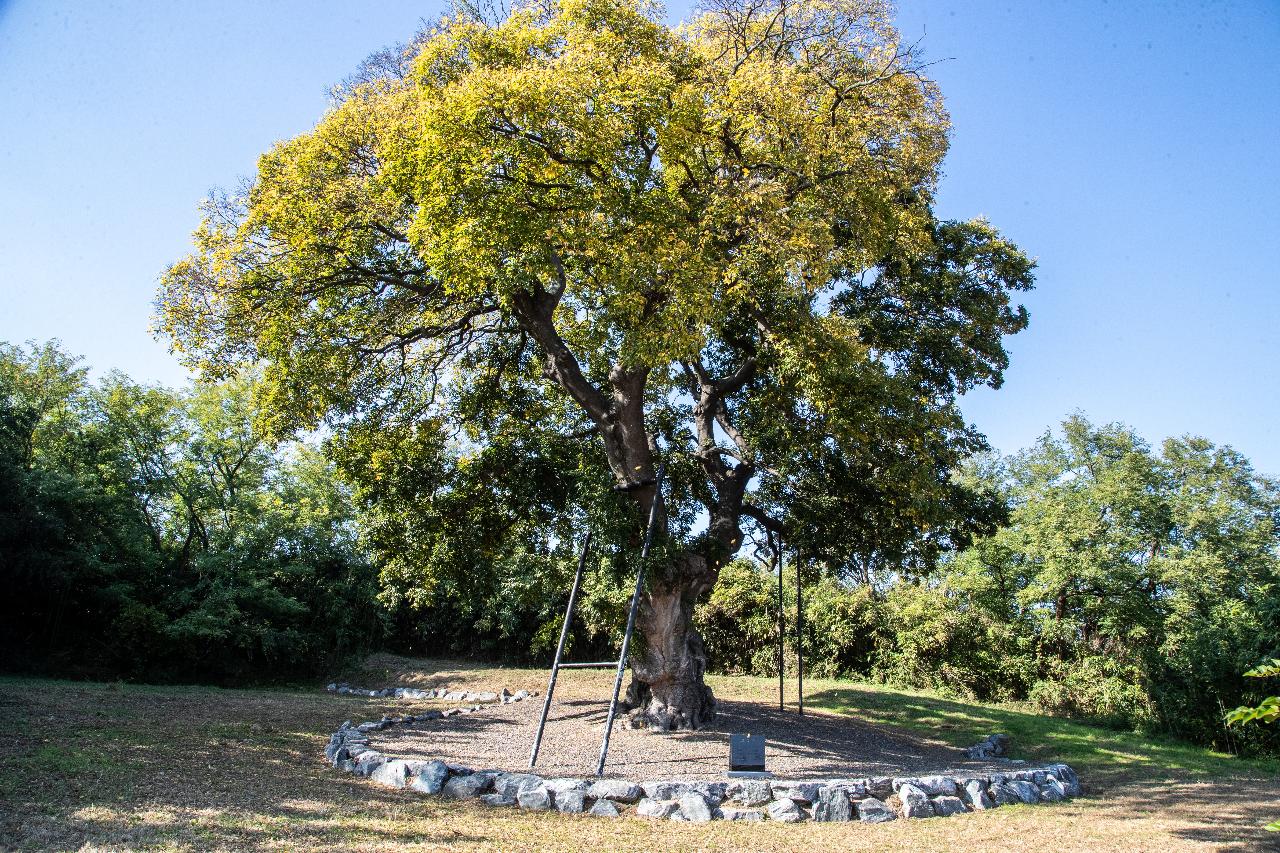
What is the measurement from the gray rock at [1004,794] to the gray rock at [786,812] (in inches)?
88.9

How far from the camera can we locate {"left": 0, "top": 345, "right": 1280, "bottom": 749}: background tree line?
40.4ft

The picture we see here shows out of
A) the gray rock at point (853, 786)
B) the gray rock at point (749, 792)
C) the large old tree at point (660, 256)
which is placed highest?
the large old tree at point (660, 256)

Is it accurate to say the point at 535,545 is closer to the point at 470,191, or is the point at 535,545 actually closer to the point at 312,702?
the point at 312,702

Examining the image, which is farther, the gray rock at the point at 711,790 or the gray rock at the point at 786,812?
the gray rock at the point at 711,790

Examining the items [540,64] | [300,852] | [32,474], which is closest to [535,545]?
[540,64]

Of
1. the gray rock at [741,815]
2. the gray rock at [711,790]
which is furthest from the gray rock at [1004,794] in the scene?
the gray rock at [711,790]

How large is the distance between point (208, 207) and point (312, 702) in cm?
890

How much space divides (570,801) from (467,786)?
100 cm

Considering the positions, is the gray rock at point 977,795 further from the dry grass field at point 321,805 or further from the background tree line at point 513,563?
the background tree line at point 513,563

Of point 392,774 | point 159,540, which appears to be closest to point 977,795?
point 392,774

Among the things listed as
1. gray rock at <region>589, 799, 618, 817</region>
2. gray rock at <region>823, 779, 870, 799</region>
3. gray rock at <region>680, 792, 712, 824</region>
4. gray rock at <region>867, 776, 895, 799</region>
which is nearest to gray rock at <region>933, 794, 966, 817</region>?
gray rock at <region>867, 776, 895, 799</region>

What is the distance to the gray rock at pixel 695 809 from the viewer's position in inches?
257

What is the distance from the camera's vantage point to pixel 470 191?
8539mm

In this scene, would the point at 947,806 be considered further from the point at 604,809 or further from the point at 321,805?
the point at 321,805
